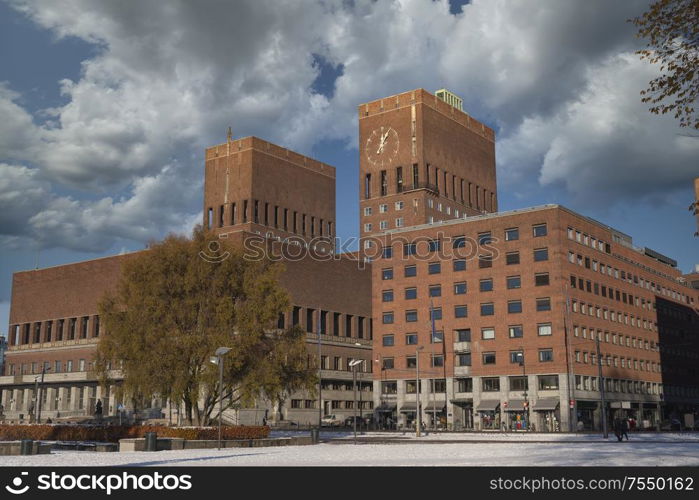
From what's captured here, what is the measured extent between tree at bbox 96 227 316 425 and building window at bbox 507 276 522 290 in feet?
149

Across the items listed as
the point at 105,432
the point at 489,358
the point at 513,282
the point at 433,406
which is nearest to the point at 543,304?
the point at 513,282

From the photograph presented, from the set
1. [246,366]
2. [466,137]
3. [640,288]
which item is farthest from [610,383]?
[466,137]

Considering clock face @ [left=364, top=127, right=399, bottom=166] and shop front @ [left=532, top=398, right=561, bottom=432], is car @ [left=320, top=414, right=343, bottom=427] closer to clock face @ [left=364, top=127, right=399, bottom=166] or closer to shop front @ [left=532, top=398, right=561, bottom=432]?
shop front @ [left=532, top=398, right=561, bottom=432]

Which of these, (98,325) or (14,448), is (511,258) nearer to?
(98,325)

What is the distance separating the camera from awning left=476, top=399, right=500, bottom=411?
3696 inches

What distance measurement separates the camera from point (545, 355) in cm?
9231

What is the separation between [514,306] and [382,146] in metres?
72.2

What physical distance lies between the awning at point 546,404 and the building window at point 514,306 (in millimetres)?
11121

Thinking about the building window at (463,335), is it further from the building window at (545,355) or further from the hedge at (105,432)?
the hedge at (105,432)

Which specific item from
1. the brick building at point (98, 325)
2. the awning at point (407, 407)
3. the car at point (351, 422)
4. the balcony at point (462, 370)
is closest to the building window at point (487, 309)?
the balcony at point (462, 370)
